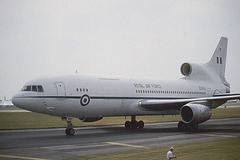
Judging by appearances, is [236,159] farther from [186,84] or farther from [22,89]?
[186,84]

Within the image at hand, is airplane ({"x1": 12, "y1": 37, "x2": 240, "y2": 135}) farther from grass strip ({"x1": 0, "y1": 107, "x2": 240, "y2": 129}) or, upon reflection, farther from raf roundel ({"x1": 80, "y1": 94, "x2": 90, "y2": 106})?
grass strip ({"x1": 0, "y1": 107, "x2": 240, "y2": 129})

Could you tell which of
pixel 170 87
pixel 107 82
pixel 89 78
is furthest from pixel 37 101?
pixel 170 87

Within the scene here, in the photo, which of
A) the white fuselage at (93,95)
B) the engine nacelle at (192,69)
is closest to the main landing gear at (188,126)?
the white fuselage at (93,95)

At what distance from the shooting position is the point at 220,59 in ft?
120

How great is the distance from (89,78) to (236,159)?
1387 cm

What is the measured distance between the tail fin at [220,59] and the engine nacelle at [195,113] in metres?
13.4

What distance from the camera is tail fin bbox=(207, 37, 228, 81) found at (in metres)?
36.0

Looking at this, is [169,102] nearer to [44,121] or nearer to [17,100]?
[17,100]

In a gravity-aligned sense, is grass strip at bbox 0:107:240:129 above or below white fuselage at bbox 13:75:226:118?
below

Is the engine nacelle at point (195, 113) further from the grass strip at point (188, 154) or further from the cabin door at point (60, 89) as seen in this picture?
the cabin door at point (60, 89)

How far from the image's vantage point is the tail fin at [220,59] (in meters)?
36.0

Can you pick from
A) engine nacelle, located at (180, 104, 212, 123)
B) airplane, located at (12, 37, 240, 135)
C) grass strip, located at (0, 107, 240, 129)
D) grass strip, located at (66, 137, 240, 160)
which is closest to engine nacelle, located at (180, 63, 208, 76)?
airplane, located at (12, 37, 240, 135)

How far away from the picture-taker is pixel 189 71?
110 feet

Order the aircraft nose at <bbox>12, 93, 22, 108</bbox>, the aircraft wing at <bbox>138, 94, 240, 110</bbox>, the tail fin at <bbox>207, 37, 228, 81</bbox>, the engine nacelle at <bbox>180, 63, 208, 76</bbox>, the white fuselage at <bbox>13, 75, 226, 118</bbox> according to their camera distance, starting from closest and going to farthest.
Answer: the aircraft nose at <bbox>12, 93, 22, 108</bbox>
the white fuselage at <bbox>13, 75, 226, 118</bbox>
the aircraft wing at <bbox>138, 94, 240, 110</bbox>
the engine nacelle at <bbox>180, 63, 208, 76</bbox>
the tail fin at <bbox>207, 37, 228, 81</bbox>
